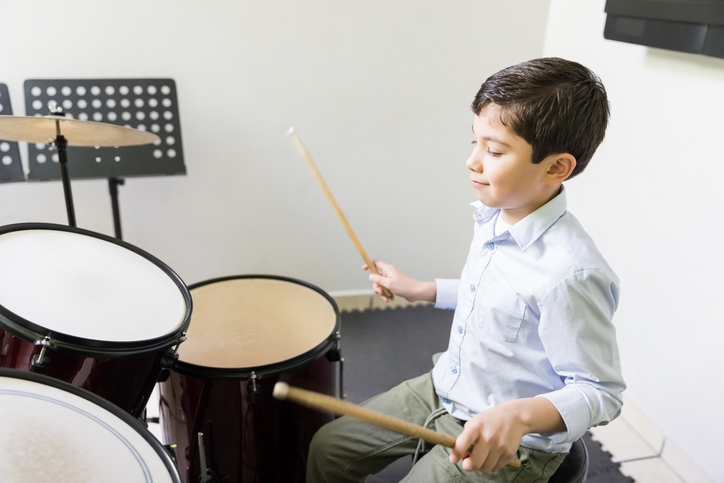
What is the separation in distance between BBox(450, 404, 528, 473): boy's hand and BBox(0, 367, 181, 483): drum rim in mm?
386

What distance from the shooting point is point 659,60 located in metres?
1.61

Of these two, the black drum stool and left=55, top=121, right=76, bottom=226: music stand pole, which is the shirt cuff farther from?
left=55, top=121, right=76, bottom=226: music stand pole

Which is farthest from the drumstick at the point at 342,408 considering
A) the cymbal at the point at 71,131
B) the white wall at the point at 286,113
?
the white wall at the point at 286,113

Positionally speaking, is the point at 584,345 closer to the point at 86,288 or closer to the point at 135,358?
the point at 135,358

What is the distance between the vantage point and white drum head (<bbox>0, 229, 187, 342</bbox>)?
966 mm

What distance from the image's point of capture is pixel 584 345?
2.99 feet

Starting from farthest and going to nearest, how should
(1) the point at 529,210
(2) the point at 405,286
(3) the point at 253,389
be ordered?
1. (2) the point at 405,286
2. (3) the point at 253,389
3. (1) the point at 529,210

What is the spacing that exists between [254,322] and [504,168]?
78 cm

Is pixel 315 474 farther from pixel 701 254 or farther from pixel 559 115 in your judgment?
pixel 701 254

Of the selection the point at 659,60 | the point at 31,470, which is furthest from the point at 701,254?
the point at 31,470

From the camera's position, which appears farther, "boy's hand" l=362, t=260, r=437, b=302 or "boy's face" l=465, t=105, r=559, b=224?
"boy's hand" l=362, t=260, r=437, b=302

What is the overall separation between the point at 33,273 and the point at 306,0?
1.30 metres

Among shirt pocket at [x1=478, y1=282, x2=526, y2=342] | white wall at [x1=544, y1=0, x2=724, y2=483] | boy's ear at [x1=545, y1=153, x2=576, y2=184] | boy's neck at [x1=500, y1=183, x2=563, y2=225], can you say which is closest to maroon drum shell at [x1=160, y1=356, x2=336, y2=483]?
shirt pocket at [x1=478, y1=282, x2=526, y2=342]

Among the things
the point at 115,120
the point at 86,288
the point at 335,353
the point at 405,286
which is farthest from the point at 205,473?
the point at 115,120
